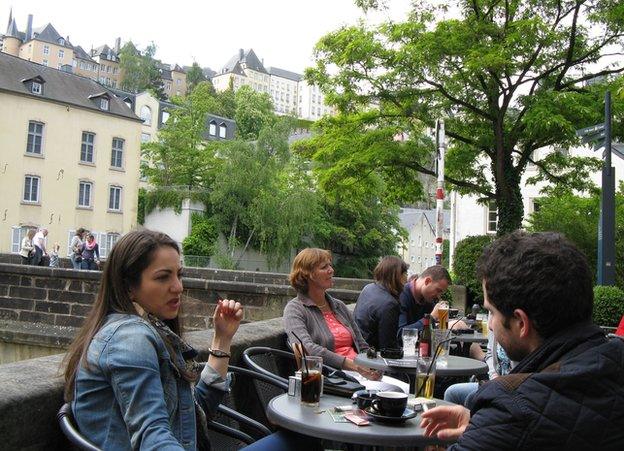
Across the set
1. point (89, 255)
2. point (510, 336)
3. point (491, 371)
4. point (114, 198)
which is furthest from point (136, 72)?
point (510, 336)

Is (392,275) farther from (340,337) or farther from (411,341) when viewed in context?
(411,341)

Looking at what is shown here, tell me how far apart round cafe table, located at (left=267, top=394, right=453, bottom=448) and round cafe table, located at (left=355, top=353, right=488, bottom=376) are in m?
1.55

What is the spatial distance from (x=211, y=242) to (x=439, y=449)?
47.9 metres

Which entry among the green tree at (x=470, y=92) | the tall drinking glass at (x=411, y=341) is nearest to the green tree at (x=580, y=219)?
the green tree at (x=470, y=92)

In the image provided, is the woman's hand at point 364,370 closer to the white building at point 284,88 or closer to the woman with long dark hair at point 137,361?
the woman with long dark hair at point 137,361

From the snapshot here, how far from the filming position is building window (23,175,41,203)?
144ft

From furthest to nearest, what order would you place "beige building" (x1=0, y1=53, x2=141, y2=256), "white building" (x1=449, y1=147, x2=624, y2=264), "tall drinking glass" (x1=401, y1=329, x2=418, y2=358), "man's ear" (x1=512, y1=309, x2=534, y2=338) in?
1. "beige building" (x1=0, y1=53, x2=141, y2=256)
2. "white building" (x1=449, y1=147, x2=624, y2=264)
3. "tall drinking glass" (x1=401, y1=329, x2=418, y2=358)
4. "man's ear" (x1=512, y1=309, x2=534, y2=338)

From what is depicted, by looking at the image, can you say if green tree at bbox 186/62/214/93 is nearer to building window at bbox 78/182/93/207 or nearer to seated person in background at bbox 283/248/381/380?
building window at bbox 78/182/93/207

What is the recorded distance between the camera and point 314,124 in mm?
21344

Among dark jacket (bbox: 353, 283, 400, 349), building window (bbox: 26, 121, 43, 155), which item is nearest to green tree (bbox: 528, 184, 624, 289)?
dark jacket (bbox: 353, 283, 400, 349)

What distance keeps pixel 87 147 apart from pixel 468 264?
115ft

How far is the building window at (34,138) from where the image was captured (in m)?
43.9

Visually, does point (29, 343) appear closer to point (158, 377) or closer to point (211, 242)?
point (158, 377)

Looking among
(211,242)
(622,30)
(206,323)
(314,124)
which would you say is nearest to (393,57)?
(314,124)
